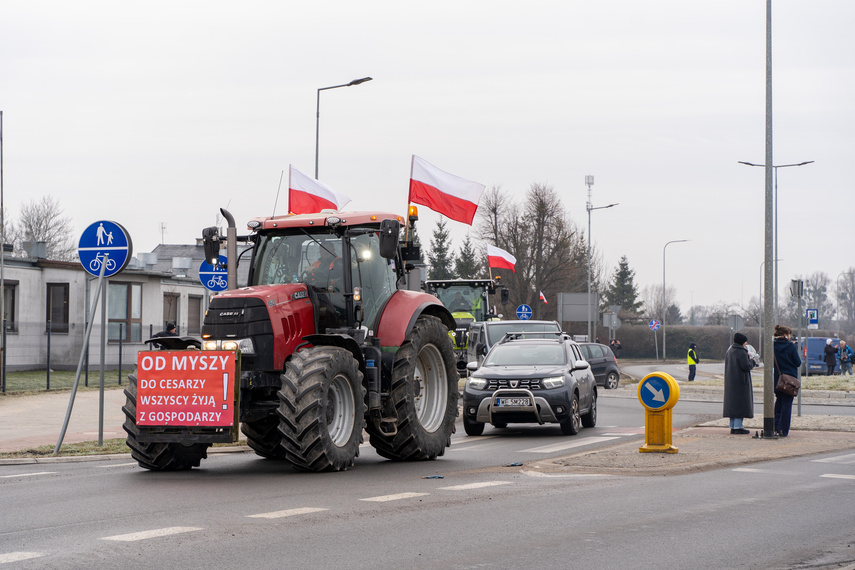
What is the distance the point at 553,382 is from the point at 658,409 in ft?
12.4

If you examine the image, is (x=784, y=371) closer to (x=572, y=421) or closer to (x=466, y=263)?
(x=572, y=421)

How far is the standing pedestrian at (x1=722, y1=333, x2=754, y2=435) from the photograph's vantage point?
17.7 m

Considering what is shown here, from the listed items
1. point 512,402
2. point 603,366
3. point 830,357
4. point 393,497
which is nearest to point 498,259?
point 603,366

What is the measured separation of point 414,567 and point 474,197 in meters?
14.5

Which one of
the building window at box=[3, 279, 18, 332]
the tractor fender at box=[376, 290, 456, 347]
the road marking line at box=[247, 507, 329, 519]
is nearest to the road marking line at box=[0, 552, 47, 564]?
the road marking line at box=[247, 507, 329, 519]

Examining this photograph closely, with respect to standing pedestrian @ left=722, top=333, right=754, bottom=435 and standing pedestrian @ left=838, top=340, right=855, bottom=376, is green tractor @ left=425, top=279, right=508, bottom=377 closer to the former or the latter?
standing pedestrian @ left=722, top=333, right=754, bottom=435

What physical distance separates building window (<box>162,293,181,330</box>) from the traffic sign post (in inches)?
1188

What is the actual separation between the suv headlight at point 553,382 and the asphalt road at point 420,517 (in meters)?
4.81

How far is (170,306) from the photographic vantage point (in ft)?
139

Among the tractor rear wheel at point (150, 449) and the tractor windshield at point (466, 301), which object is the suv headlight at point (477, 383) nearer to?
the tractor rear wheel at point (150, 449)

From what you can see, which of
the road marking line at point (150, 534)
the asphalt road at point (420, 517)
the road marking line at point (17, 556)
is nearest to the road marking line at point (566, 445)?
the asphalt road at point (420, 517)

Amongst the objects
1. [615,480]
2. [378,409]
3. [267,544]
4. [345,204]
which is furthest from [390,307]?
[345,204]

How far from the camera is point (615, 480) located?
11.6m

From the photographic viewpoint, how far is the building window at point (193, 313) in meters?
44.2
